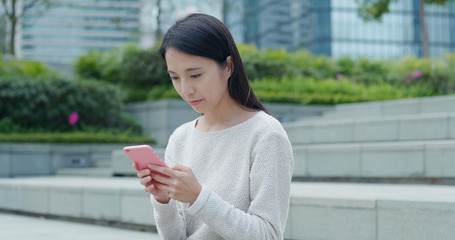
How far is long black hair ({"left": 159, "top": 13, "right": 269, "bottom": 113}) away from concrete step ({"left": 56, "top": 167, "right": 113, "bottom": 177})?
6.50m

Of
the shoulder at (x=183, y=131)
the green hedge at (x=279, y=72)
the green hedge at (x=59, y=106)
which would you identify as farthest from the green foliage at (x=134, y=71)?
the shoulder at (x=183, y=131)

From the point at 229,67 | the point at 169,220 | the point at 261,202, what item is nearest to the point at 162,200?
the point at 169,220

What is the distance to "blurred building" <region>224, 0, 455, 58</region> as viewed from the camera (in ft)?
170

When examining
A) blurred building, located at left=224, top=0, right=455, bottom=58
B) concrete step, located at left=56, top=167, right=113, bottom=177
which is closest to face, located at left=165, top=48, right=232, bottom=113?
concrete step, located at left=56, top=167, right=113, bottom=177

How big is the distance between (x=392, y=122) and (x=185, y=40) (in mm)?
5057

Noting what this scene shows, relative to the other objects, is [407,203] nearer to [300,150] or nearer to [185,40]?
[185,40]

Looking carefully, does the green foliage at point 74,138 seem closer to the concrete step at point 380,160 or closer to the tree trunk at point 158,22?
the concrete step at point 380,160

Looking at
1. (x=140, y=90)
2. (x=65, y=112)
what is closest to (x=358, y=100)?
(x=140, y=90)

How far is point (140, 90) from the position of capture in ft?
41.0

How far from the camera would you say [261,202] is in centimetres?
198

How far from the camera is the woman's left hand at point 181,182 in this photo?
6.03 ft

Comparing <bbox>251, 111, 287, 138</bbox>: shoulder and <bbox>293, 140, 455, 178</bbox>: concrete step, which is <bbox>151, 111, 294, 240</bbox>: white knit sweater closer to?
<bbox>251, 111, 287, 138</bbox>: shoulder

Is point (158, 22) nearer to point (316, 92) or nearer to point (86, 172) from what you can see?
point (316, 92)

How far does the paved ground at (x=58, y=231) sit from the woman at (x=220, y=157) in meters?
2.69
